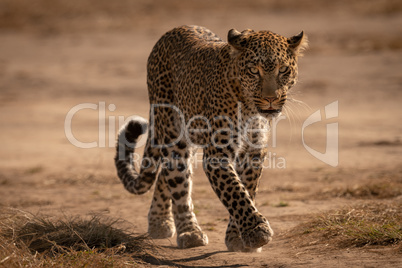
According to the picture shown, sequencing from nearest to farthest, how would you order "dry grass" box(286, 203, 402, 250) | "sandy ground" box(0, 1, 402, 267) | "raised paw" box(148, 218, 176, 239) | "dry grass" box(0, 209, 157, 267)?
"dry grass" box(0, 209, 157, 267), "dry grass" box(286, 203, 402, 250), "raised paw" box(148, 218, 176, 239), "sandy ground" box(0, 1, 402, 267)

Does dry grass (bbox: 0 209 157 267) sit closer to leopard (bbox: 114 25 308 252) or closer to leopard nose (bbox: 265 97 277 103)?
leopard (bbox: 114 25 308 252)

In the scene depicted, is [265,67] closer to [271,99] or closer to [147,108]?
[271,99]

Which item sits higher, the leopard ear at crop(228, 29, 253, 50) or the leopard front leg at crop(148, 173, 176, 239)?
the leopard ear at crop(228, 29, 253, 50)

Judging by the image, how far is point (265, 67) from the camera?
→ 564 cm

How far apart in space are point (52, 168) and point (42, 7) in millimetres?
18304

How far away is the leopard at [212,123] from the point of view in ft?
18.5

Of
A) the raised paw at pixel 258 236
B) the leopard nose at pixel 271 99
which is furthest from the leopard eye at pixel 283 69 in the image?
the raised paw at pixel 258 236

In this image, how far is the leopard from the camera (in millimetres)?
5652

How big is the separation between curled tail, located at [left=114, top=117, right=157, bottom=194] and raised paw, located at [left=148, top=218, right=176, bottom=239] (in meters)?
0.39

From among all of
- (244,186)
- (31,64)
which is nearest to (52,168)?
(244,186)

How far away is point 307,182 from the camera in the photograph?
30.5ft

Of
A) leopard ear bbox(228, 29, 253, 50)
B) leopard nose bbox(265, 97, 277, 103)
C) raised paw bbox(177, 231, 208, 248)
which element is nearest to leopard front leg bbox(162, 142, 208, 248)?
raised paw bbox(177, 231, 208, 248)

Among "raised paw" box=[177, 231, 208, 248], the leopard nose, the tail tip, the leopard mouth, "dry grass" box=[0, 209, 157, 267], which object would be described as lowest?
"raised paw" box=[177, 231, 208, 248]

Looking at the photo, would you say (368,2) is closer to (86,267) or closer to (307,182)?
(307,182)
